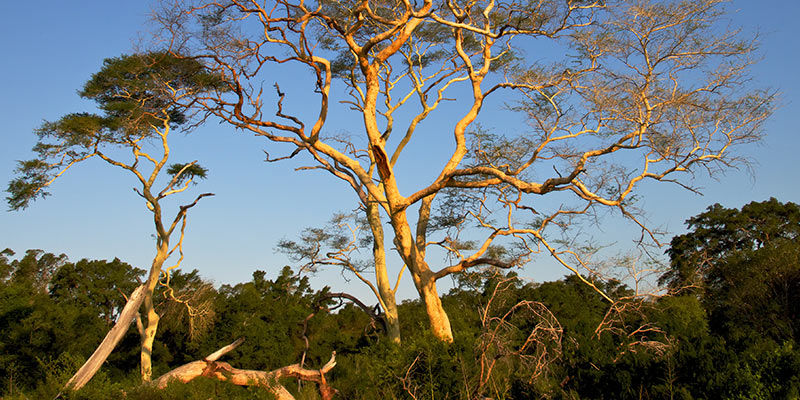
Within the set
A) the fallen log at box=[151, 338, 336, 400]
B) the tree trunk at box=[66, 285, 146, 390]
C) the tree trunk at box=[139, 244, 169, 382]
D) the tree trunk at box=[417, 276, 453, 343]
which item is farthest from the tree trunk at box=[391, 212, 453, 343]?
the tree trunk at box=[139, 244, 169, 382]

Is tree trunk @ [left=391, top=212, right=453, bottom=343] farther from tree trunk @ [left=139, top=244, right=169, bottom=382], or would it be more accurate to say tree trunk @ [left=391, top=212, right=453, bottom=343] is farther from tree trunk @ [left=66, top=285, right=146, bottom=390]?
tree trunk @ [left=139, top=244, right=169, bottom=382]

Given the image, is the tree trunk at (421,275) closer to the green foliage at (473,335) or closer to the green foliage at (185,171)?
the green foliage at (473,335)

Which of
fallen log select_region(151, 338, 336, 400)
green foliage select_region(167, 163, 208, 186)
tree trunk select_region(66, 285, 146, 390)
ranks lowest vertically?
fallen log select_region(151, 338, 336, 400)

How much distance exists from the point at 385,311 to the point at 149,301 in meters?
5.94

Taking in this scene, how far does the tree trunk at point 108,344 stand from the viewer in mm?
11398

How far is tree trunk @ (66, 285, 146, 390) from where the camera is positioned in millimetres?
11398

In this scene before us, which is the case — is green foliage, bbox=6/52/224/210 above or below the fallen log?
above

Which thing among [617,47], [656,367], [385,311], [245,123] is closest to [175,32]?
[245,123]

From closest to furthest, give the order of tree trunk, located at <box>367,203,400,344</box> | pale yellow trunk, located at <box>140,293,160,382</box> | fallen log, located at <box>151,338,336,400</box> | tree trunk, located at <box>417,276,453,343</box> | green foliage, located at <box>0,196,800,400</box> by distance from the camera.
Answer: green foliage, located at <box>0,196,800,400</box> → tree trunk, located at <box>417,276,453,343</box> → fallen log, located at <box>151,338,336,400</box> → tree trunk, located at <box>367,203,400,344</box> → pale yellow trunk, located at <box>140,293,160,382</box>

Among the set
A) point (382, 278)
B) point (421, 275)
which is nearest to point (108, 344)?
point (382, 278)

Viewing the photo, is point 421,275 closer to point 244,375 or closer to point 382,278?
point 382,278

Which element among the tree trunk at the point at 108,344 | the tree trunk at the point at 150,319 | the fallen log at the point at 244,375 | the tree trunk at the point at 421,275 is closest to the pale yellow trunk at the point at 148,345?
the tree trunk at the point at 150,319

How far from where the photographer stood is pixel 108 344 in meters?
12.0

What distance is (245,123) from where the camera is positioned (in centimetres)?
933
